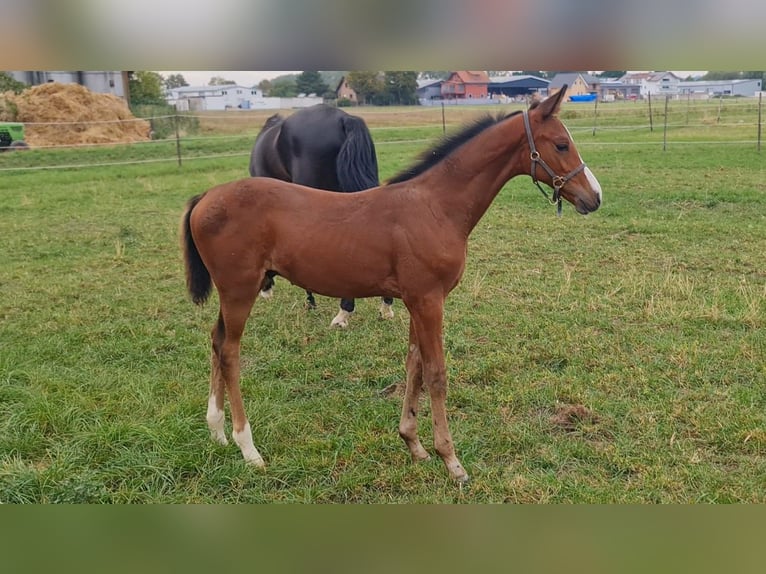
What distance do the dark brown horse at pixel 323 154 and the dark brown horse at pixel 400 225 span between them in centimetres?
191

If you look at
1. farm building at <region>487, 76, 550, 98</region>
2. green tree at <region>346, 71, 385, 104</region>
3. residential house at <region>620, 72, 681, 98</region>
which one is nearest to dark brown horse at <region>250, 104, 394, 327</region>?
green tree at <region>346, 71, 385, 104</region>

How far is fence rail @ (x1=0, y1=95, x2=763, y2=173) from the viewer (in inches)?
636

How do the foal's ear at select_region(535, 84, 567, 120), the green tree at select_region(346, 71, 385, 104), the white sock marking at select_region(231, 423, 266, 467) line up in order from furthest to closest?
the white sock marking at select_region(231, 423, 266, 467) → the foal's ear at select_region(535, 84, 567, 120) → the green tree at select_region(346, 71, 385, 104)

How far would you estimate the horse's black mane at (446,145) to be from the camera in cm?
313

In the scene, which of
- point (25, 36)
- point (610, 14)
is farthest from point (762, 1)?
point (25, 36)

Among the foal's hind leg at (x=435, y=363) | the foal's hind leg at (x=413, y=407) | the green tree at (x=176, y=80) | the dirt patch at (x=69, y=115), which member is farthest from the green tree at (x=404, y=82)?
the dirt patch at (x=69, y=115)

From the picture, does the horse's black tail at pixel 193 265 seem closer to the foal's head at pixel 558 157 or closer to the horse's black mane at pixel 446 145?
the horse's black mane at pixel 446 145

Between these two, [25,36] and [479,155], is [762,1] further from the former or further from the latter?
[479,155]

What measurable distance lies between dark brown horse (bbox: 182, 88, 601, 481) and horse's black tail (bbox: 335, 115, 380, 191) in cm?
193

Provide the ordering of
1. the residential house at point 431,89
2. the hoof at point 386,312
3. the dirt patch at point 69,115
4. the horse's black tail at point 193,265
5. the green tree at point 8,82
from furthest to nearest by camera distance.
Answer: the dirt patch at point 69,115 → the hoof at point 386,312 → the green tree at point 8,82 → the horse's black tail at point 193,265 → the residential house at point 431,89

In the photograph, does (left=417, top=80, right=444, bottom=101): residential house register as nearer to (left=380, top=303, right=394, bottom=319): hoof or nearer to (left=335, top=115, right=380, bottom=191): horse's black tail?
(left=335, top=115, right=380, bottom=191): horse's black tail

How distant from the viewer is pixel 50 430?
3400 millimetres

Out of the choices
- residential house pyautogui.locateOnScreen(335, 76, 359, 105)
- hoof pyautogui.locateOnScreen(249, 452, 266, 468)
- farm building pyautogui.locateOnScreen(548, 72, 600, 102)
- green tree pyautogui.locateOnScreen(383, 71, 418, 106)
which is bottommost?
hoof pyautogui.locateOnScreen(249, 452, 266, 468)

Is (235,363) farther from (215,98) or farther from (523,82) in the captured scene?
(215,98)
